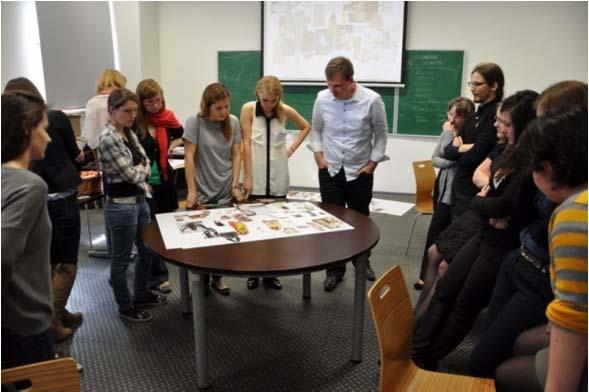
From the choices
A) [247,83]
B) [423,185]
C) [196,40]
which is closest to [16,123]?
[423,185]

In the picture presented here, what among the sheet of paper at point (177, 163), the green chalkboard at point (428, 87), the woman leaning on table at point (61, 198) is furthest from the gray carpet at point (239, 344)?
the green chalkboard at point (428, 87)

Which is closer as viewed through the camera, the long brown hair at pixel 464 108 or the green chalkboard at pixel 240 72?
the long brown hair at pixel 464 108

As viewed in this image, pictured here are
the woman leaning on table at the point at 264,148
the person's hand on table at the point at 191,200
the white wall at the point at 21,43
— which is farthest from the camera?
the white wall at the point at 21,43

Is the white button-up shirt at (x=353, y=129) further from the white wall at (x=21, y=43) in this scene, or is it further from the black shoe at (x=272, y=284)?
the white wall at (x=21, y=43)

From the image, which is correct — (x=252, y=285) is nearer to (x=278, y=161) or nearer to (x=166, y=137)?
(x=278, y=161)

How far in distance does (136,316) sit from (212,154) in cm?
101

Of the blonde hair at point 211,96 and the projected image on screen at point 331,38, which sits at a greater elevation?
the projected image on screen at point 331,38

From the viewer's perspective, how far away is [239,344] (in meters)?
2.42

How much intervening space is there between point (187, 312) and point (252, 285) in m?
0.52

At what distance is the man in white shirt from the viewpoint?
2975mm

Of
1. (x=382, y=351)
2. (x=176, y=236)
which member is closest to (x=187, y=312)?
(x=176, y=236)

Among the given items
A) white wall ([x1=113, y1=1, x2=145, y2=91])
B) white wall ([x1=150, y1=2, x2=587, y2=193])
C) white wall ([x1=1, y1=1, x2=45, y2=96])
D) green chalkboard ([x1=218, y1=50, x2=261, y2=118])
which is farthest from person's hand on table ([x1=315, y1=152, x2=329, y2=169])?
white wall ([x1=113, y1=1, x2=145, y2=91])

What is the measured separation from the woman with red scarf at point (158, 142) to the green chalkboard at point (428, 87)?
3267 mm

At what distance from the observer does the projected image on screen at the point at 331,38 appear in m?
5.30
